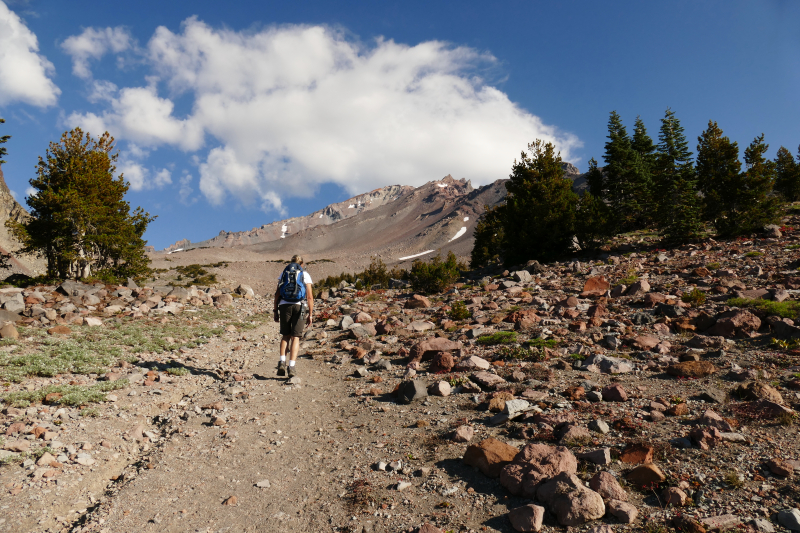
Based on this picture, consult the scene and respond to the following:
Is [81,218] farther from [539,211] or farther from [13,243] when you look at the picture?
[539,211]

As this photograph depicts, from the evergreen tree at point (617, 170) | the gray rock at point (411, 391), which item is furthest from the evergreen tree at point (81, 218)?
the evergreen tree at point (617, 170)

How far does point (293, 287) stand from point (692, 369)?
25.4 feet

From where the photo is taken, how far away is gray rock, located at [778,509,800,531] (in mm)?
3045

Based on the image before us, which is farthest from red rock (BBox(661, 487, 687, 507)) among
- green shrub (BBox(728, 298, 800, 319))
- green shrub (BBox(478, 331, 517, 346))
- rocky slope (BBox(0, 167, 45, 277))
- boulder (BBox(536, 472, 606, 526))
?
rocky slope (BBox(0, 167, 45, 277))

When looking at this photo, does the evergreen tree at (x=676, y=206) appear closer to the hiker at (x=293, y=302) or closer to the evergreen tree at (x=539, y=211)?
the evergreen tree at (x=539, y=211)

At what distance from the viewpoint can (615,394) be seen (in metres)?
5.99

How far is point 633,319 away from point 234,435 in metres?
9.81

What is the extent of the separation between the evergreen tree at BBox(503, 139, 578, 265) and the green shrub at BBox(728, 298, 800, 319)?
14000 millimetres

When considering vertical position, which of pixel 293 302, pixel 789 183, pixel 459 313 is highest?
pixel 789 183

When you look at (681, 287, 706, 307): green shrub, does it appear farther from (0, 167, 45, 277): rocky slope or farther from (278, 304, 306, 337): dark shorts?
(0, 167, 45, 277): rocky slope

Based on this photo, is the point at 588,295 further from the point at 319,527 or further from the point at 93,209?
the point at 93,209

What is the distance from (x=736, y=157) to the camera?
24750 millimetres

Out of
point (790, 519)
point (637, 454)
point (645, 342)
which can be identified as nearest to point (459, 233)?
point (645, 342)

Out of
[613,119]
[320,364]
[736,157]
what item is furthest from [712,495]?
[613,119]
